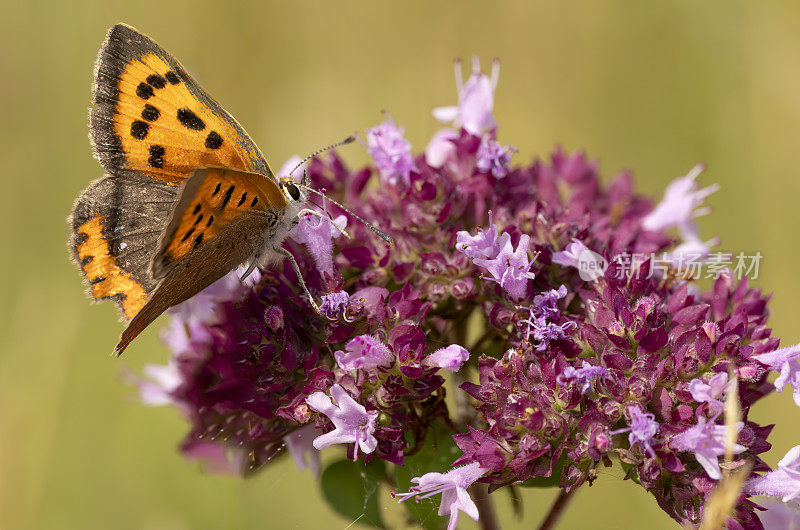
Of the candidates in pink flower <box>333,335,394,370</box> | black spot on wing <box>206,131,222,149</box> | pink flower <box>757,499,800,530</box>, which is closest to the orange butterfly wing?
black spot on wing <box>206,131,222,149</box>

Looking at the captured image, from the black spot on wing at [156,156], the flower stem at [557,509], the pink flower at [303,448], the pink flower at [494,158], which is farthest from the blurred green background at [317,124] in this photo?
the black spot on wing at [156,156]

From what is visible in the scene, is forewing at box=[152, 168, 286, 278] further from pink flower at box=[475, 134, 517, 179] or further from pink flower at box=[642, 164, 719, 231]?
pink flower at box=[642, 164, 719, 231]

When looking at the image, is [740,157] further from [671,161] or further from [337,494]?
Result: [337,494]

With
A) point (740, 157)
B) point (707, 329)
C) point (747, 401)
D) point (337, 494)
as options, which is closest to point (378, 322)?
point (337, 494)

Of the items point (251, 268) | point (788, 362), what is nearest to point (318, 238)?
point (251, 268)

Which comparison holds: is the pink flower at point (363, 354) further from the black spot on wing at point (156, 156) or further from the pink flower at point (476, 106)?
the pink flower at point (476, 106)

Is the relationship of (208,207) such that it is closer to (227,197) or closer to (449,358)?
(227,197)
